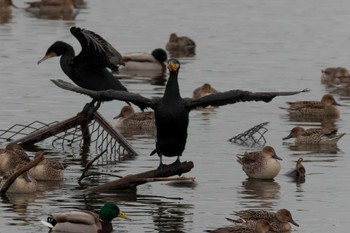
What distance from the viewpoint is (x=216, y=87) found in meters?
32.0

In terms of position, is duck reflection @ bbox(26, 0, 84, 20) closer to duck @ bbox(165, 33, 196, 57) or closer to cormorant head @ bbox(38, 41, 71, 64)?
duck @ bbox(165, 33, 196, 57)

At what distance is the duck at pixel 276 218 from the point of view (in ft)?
59.4

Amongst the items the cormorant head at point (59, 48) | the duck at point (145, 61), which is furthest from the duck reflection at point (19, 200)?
the duck at point (145, 61)

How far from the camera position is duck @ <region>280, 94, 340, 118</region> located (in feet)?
93.5

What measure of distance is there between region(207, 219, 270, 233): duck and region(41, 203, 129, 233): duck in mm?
1243

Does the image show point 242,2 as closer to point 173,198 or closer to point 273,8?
point 273,8

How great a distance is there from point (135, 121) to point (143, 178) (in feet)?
22.3

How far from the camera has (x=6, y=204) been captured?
1934 cm

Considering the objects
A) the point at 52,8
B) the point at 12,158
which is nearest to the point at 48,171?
the point at 12,158

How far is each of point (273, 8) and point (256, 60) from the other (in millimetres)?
14259

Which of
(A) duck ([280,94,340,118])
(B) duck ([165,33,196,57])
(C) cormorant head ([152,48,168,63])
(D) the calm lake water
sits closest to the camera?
(D) the calm lake water

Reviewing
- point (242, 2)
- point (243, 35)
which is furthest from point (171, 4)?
point (243, 35)

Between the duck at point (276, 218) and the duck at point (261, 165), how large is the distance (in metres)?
3.30

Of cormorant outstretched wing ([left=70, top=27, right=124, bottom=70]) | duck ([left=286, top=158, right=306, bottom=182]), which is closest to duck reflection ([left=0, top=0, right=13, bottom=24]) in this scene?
cormorant outstretched wing ([left=70, top=27, right=124, bottom=70])
